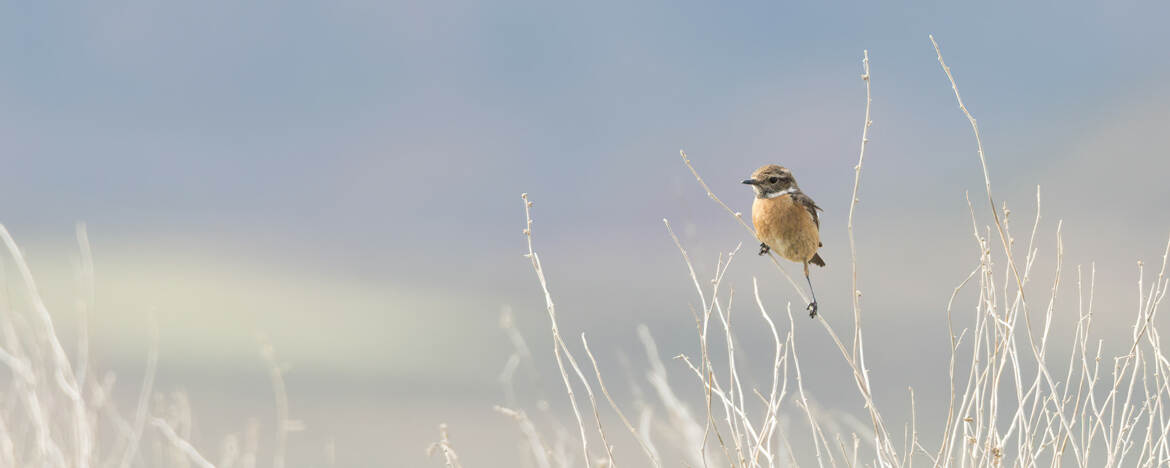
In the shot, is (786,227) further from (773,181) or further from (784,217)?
(773,181)

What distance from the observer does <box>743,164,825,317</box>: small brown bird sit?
16.4ft

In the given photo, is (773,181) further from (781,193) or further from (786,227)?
(786,227)

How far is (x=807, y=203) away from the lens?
5168mm

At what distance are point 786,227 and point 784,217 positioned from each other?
52mm

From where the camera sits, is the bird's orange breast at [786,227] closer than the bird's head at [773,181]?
Yes

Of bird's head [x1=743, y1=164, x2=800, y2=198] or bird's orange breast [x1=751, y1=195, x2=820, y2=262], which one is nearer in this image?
bird's orange breast [x1=751, y1=195, x2=820, y2=262]

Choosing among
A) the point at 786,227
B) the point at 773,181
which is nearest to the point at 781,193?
the point at 773,181

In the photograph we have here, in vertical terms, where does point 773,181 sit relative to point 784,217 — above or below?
above

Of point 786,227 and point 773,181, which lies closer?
point 786,227

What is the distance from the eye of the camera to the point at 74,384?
4379 mm

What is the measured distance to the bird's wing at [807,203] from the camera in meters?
5.09

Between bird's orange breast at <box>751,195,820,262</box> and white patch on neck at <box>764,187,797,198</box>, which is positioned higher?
white patch on neck at <box>764,187,797,198</box>

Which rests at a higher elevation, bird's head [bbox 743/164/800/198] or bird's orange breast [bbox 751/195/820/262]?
bird's head [bbox 743/164/800/198]

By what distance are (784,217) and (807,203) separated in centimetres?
25
